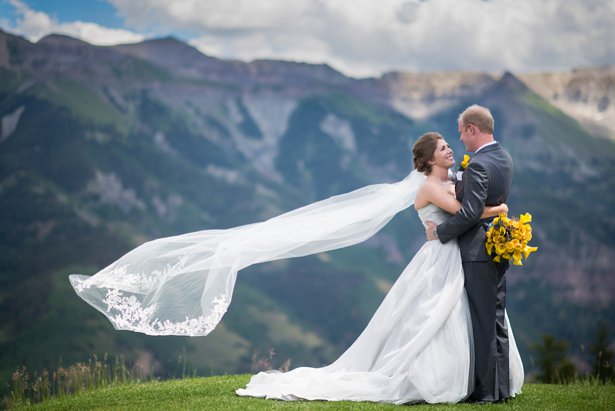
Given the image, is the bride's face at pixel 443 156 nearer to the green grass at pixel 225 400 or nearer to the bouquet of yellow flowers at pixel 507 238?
the bouquet of yellow flowers at pixel 507 238

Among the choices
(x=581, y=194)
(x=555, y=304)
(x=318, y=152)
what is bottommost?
(x=555, y=304)

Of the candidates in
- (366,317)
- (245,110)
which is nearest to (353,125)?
(245,110)

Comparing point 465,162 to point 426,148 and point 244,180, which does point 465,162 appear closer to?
point 426,148

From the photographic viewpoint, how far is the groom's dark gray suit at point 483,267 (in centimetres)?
709

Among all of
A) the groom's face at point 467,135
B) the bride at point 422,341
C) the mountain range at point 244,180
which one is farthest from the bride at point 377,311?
the mountain range at point 244,180

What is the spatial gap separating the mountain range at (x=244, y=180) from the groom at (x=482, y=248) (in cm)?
8175

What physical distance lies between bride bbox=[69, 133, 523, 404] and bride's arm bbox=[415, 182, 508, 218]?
0.04 ft

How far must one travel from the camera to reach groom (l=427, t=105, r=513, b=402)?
710 centimetres

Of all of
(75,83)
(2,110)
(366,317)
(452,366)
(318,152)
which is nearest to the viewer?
(452,366)

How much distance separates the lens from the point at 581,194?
15625 centimetres

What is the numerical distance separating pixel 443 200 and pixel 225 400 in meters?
3.05

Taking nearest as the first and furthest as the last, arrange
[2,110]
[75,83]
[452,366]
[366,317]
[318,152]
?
1. [452,366]
2. [366,317]
3. [2,110]
4. [75,83]
5. [318,152]

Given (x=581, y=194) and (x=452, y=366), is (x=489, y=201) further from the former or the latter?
(x=581, y=194)

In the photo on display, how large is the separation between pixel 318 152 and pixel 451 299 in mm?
171589
